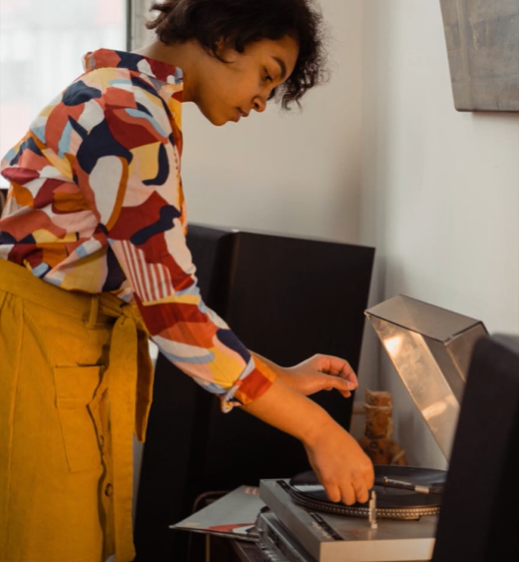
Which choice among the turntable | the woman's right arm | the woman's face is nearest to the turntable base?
the turntable

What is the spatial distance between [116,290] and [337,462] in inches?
16.4

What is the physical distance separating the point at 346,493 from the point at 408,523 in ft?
0.72

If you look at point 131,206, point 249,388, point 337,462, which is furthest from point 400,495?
point 131,206

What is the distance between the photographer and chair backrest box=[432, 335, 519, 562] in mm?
756

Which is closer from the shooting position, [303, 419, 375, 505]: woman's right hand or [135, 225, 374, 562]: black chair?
[303, 419, 375, 505]: woman's right hand

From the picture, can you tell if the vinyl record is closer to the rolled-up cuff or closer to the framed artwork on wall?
the rolled-up cuff

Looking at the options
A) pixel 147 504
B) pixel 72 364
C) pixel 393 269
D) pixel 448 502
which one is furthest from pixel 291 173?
pixel 448 502

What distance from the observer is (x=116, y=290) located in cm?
135

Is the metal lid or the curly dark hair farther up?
the curly dark hair

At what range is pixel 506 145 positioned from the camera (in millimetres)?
1571

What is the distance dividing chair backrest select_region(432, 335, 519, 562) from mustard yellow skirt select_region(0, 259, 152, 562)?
25.3 inches

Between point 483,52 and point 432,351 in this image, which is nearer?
point 432,351

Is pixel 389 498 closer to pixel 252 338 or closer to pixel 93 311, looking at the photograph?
pixel 93 311

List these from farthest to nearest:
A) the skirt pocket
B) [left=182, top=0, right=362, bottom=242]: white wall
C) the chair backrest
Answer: [left=182, top=0, right=362, bottom=242]: white wall
the skirt pocket
the chair backrest
